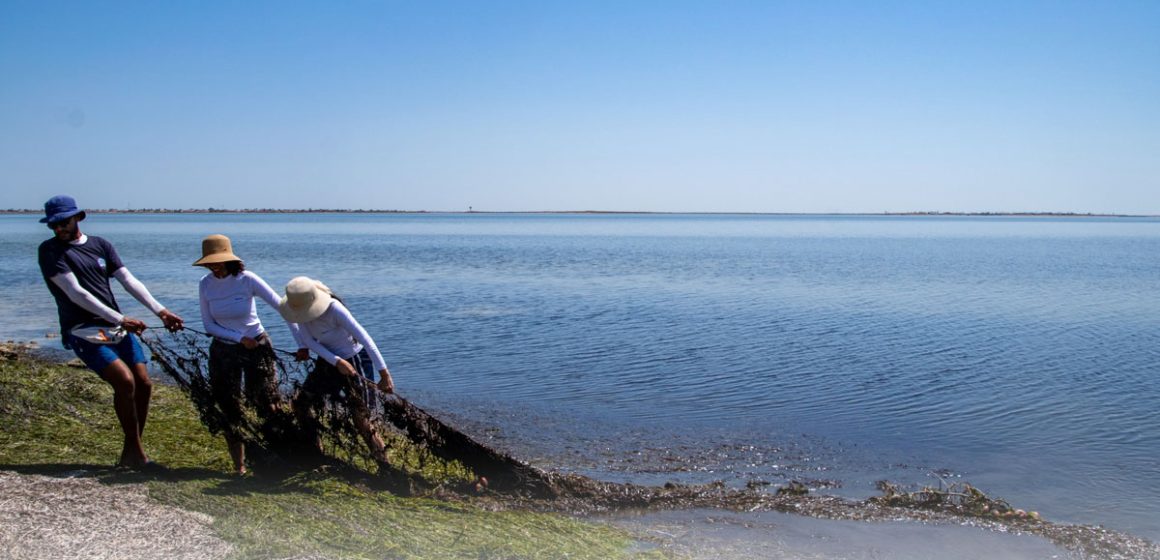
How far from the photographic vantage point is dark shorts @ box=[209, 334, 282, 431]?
20.9 ft

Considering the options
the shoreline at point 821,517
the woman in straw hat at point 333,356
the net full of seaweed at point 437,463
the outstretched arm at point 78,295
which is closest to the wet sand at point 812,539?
the shoreline at point 821,517

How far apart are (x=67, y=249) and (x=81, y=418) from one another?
2.89 meters

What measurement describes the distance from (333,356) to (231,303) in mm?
823

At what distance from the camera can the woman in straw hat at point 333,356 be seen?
6.06 m

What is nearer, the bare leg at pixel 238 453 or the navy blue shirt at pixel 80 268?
the navy blue shirt at pixel 80 268

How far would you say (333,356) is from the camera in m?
6.25

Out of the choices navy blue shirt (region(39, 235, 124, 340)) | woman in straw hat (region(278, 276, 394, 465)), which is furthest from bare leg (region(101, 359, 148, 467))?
woman in straw hat (region(278, 276, 394, 465))

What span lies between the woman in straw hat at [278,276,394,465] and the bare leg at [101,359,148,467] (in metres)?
1.10

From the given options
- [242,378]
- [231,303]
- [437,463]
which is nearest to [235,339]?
[231,303]

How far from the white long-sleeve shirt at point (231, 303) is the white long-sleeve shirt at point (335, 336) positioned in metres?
0.13

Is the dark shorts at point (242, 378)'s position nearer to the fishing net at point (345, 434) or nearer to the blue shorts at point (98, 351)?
the fishing net at point (345, 434)

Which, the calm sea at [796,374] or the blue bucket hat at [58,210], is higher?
the blue bucket hat at [58,210]

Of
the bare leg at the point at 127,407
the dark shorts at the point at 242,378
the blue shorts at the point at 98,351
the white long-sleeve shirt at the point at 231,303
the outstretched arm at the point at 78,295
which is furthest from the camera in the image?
the dark shorts at the point at 242,378

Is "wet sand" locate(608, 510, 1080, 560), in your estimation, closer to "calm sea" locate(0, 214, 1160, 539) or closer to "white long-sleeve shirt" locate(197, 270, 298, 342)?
"calm sea" locate(0, 214, 1160, 539)
